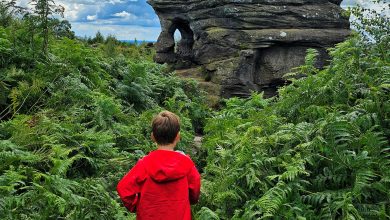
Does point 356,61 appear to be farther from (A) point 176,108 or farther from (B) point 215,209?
(A) point 176,108

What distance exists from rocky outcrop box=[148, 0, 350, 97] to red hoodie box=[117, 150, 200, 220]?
44.8ft

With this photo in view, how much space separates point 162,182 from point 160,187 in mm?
51

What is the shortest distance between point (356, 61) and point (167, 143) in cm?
424

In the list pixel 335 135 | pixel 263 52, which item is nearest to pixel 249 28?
pixel 263 52

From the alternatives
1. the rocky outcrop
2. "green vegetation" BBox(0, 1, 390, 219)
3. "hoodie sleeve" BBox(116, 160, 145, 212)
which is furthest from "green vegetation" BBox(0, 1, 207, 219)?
the rocky outcrop

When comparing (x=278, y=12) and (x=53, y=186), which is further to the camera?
(x=278, y=12)

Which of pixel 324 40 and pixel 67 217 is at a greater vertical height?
pixel 324 40

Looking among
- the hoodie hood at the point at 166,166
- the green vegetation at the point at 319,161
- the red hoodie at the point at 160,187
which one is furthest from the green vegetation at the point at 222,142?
the hoodie hood at the point at 166,166

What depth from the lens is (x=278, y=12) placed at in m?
18.7

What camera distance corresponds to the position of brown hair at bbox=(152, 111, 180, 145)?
3.86 m

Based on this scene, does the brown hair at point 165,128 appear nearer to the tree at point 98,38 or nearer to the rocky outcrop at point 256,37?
the rocky outcrop at point 256,37

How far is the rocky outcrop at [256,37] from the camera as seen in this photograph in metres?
17.9

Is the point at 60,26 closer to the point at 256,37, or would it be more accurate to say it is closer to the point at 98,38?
the point at 256,37

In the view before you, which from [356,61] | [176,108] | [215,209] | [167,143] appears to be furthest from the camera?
[176,108]
